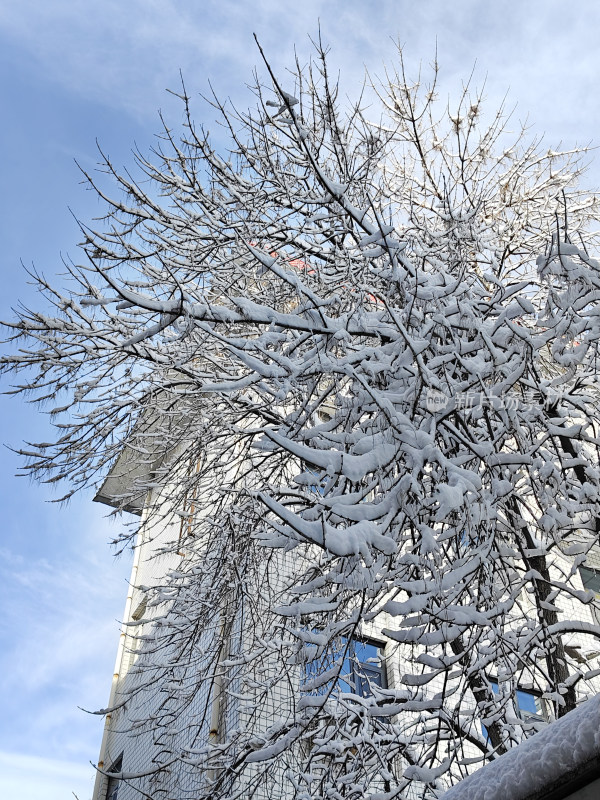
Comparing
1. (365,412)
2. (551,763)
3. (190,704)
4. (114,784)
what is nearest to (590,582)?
(190,704)

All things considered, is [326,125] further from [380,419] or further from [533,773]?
[533,773]

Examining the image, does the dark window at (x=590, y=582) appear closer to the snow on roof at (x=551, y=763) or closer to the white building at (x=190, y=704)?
the white building at (x=190, y=704)

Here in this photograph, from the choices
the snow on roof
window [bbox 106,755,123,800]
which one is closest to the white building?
window [bbox 106,755,123,800]

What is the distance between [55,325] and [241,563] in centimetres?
259

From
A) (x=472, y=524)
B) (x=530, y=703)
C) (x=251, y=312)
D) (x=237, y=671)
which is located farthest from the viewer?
(x=530, y=703)

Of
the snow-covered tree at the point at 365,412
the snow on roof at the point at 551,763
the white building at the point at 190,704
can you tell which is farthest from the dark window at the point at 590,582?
the snow on roof at the point at 551,763

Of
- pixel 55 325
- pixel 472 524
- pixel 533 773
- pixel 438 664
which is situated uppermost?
pixel 55 325

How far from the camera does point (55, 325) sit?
4.35 meters

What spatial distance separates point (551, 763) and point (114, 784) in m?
10.0

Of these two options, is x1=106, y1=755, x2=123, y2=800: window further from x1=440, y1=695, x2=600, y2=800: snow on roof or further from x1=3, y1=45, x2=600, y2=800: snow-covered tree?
x1=440, y1=695, x2=600, y2=800: snow on roof

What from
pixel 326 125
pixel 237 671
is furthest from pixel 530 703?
pixel 326 125

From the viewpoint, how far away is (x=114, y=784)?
10156 millimetres

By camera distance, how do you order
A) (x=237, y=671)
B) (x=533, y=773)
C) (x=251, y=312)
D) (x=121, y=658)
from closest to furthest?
1. (x=533, y=773)
2. (x=251, y=312)
3. (x=237, y=671)
4. (x=121, y=658)

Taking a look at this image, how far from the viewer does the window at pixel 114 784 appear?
9.81 meters
